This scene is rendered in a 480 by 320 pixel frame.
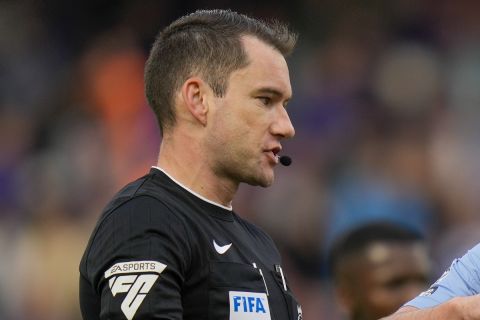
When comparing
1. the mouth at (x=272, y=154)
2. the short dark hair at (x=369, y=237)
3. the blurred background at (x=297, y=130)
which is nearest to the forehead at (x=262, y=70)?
the mouth at (x=272, y=154)

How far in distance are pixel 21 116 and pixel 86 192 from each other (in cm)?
78

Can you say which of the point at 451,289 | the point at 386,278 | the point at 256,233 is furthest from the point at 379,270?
the point at 256,233

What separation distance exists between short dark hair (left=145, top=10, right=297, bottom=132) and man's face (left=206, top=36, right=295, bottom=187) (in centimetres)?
4

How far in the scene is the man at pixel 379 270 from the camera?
5.41 m

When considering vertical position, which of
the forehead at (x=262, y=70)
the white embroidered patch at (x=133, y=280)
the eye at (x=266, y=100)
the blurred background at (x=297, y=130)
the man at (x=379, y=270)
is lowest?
the white embroidered patch at (x=133, y=280)

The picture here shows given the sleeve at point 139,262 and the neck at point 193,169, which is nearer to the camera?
the sleeve at point 139,262

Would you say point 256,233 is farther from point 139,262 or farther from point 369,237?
point 369,237

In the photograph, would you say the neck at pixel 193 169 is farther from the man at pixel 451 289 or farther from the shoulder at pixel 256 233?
the man at pixel 451 289

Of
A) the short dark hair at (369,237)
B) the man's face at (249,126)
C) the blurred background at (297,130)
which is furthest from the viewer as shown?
the blurred background at (297,130)

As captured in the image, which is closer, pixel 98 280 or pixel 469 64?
pixel 98 280

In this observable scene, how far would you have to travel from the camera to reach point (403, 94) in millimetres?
7270

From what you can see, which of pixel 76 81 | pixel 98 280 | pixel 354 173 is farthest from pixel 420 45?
pixel 98 280

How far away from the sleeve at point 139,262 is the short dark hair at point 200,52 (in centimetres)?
39

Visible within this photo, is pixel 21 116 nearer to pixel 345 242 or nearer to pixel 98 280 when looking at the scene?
pixel 345 242
